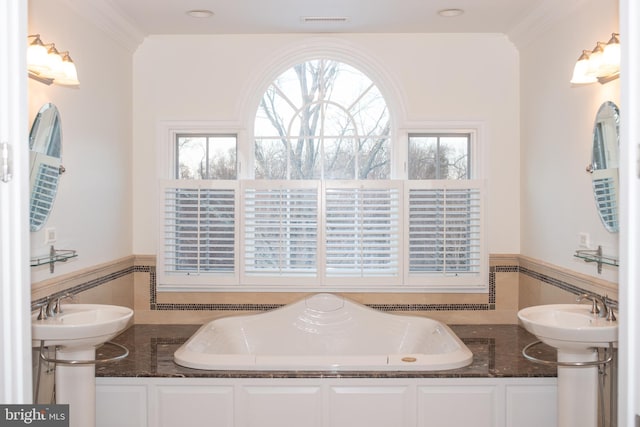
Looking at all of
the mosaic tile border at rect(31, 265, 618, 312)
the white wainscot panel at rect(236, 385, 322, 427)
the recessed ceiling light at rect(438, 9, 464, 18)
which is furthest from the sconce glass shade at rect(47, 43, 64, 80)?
the recessed ceiling light at rect(438, 9, 464, 18)

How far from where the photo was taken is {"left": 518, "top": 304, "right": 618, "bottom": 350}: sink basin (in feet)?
8.38

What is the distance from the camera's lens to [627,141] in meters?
1.27

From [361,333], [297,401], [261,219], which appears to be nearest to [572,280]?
[361,333]

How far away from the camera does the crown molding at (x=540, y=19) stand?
354cm

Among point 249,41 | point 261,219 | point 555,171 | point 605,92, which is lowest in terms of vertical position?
point 261,219

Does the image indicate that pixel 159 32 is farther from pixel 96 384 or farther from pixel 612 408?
pixel 612 408

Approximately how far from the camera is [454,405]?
10.8 ft

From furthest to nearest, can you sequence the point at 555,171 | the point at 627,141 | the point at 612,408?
1. the point at 555,171
2. the point at 612,408
3. the point at 627,141

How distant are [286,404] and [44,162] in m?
1.80

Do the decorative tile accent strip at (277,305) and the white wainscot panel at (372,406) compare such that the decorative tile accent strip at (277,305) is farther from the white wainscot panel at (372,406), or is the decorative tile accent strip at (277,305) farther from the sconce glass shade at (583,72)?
the sconce glass shade at (583,72)

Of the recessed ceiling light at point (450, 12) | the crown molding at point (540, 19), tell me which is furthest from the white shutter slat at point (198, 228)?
the crown molding at point (540, 19)

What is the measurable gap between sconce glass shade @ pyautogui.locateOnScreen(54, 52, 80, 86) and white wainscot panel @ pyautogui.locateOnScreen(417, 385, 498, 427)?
2.50 meters

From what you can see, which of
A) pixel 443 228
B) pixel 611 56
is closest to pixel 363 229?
pixel 443 228

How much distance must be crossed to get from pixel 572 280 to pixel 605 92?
1.09 meters
